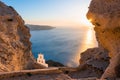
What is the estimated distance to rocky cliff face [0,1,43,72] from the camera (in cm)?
2019

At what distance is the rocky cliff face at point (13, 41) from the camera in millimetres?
20188

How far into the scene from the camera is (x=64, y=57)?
6888cm

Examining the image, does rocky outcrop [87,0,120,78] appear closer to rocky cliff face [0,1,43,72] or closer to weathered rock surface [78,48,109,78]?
weathered rock surface [78,48,109,78]

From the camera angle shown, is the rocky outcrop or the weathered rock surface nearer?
the rocky outcrop

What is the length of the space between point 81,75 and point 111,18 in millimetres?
3724

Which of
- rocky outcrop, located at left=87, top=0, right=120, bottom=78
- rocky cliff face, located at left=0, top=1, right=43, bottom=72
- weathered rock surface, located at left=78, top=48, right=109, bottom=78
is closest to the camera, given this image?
rocky outcrop, located at left=87, top=0, right=120, bottom=78

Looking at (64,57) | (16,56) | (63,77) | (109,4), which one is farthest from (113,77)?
(64,57)

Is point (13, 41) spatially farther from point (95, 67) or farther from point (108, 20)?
point (108, 20)

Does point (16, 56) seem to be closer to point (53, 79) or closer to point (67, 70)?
point (67, 70)

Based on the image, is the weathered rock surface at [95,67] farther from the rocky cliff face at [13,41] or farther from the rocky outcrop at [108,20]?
the rocky cliff face at [13,41]

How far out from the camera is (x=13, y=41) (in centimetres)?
2241

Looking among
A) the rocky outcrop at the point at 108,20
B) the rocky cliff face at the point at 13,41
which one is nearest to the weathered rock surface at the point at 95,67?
the rocky outcrop at the point at 108,20

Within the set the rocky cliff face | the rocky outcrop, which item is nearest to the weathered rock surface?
the rocky outcrop

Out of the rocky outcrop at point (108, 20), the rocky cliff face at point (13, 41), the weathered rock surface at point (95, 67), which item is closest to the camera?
the rocky outcrop at point (108, 20)
